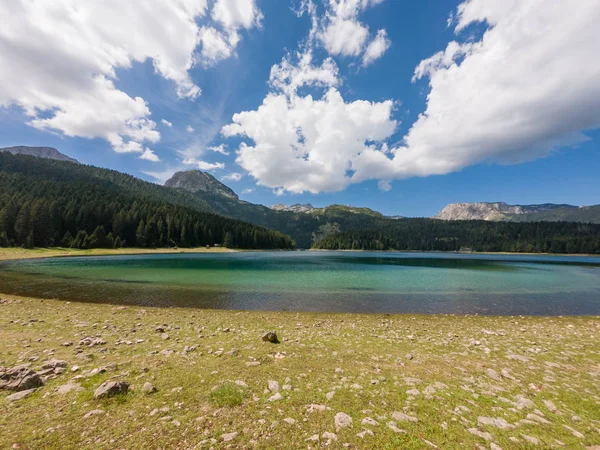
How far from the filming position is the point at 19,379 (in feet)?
23.2

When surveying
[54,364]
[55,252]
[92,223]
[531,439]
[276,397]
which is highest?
[92,223]

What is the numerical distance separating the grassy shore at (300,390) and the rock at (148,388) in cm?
11

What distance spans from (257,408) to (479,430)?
17.8 ft

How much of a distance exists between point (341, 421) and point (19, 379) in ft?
29.8

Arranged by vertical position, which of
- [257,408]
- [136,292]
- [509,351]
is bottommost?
[136,292]

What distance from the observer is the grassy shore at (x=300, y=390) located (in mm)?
5395

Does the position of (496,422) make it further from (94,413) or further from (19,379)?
(19,379)

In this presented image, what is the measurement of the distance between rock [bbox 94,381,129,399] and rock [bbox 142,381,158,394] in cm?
42

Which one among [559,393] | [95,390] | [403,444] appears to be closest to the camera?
[403,444]

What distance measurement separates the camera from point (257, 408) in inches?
255

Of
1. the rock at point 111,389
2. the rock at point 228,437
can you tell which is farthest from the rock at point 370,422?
the rock at point 111,389

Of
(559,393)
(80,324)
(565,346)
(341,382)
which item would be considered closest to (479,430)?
(341,382)

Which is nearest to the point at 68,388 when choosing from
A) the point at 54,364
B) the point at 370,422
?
the point at 54,364

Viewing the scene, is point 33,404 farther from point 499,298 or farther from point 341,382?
point 499,298
